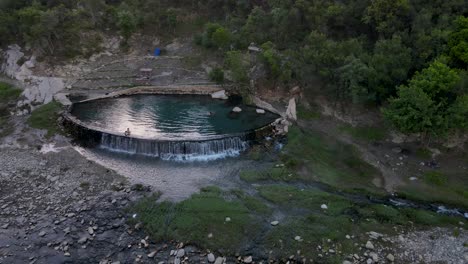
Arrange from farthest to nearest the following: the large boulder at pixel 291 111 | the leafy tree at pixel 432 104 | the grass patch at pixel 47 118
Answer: the large boulder at pixel 291 111 → the grass patch at pixel 47 118 → the leafy tree at pixel 432 104

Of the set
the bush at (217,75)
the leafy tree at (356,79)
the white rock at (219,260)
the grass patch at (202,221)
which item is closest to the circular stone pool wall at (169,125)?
the bush at (217,75)

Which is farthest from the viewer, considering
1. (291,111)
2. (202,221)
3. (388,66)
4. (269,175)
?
(291,111)

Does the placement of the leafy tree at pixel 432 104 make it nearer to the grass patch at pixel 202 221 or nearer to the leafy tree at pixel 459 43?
the leafy tree at pixel 459 43

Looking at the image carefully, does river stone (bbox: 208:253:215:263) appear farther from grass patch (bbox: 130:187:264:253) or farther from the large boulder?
the large boulder

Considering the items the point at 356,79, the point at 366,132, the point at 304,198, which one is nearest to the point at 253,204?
the point at 304,198

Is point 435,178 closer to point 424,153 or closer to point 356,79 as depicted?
point 424,153

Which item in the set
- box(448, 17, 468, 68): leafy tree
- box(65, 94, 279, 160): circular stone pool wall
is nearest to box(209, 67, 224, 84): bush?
box(65, 94, 279, 160): circular stone pool wall
